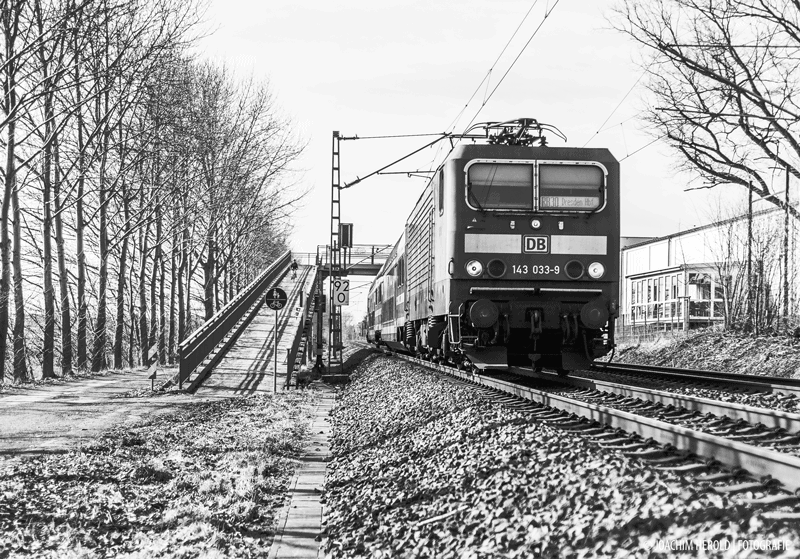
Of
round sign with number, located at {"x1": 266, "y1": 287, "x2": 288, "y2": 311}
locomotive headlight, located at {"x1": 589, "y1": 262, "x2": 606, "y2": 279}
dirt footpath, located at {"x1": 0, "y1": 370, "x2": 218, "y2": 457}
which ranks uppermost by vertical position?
locomotive headlight, located at {"x1": 589, "y1": 262, "x2": 606, "y2": 279}

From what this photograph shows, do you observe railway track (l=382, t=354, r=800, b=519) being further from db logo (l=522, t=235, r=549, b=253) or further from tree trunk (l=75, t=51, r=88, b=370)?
tree trunk (l=75, t=51, r=88, b=370)

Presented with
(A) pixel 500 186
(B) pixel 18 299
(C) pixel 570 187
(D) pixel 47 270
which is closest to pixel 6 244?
(B) pixel 18 299

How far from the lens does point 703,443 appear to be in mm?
5555

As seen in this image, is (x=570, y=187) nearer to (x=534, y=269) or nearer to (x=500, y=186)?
(x=500, y=186)

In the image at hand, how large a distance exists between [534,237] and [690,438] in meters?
6.39

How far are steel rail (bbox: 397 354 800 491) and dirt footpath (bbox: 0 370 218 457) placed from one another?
557 centimetres

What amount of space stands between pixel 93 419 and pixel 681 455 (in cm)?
873

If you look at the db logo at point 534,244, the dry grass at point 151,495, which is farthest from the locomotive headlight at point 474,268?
the dry grass at point 151,495

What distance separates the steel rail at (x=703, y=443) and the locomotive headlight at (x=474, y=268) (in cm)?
282

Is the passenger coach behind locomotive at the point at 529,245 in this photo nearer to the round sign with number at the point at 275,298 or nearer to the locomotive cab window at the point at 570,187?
the locomotive cab window at the point at 570,187

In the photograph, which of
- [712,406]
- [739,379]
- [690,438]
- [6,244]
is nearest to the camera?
[690,438]

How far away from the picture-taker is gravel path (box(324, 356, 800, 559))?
3762 mm

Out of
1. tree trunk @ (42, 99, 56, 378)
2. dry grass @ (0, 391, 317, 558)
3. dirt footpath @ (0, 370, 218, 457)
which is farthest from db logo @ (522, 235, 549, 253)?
tree trunk @ (42, 99, 56, 378)

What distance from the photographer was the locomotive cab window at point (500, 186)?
1195cm
